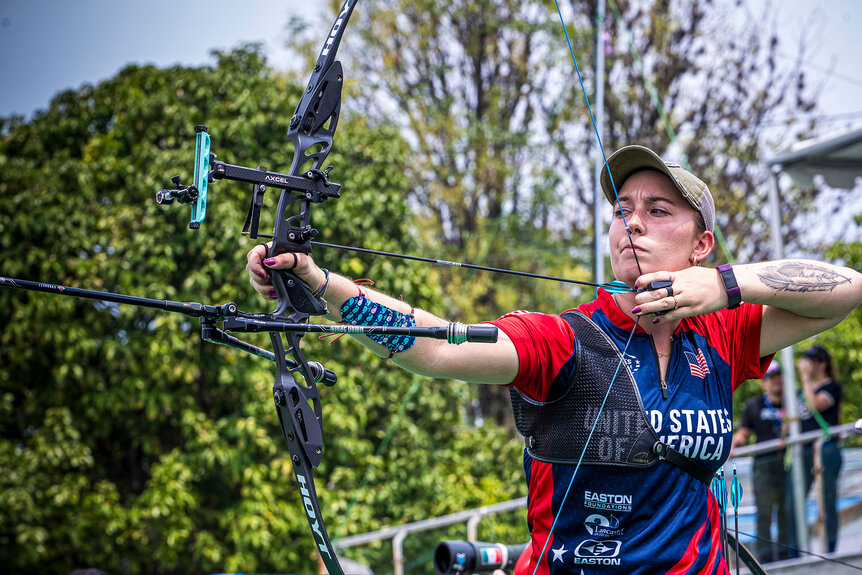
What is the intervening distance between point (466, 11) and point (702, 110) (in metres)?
3.71

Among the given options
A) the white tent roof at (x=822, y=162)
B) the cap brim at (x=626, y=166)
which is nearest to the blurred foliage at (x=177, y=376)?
the white tent roof at (x=822, y=162)

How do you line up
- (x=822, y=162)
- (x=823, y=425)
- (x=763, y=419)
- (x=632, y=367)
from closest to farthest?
(x=632, y=367) → (x=823, y=425) → (x=822, y=162) → (x=763, y=419)

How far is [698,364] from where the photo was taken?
1947mm

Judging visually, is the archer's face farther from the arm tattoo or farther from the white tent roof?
the white tent roof

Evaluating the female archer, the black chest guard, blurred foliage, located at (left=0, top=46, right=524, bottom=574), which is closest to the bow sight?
the female archer

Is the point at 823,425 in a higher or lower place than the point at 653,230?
lower

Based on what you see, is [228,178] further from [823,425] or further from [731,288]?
[823,425]

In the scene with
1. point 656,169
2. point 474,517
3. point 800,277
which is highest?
point 656,169

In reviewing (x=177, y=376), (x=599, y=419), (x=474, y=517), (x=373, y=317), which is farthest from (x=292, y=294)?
(x=177, y=376)

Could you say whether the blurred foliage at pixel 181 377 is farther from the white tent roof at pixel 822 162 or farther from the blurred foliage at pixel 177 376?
the white tent roof at pixel 822 162

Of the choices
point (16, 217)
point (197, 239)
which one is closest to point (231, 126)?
point (197, 239)

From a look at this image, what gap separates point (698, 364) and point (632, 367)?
182 mm

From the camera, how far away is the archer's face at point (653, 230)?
1.92m

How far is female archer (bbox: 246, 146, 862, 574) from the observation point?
170 cm
